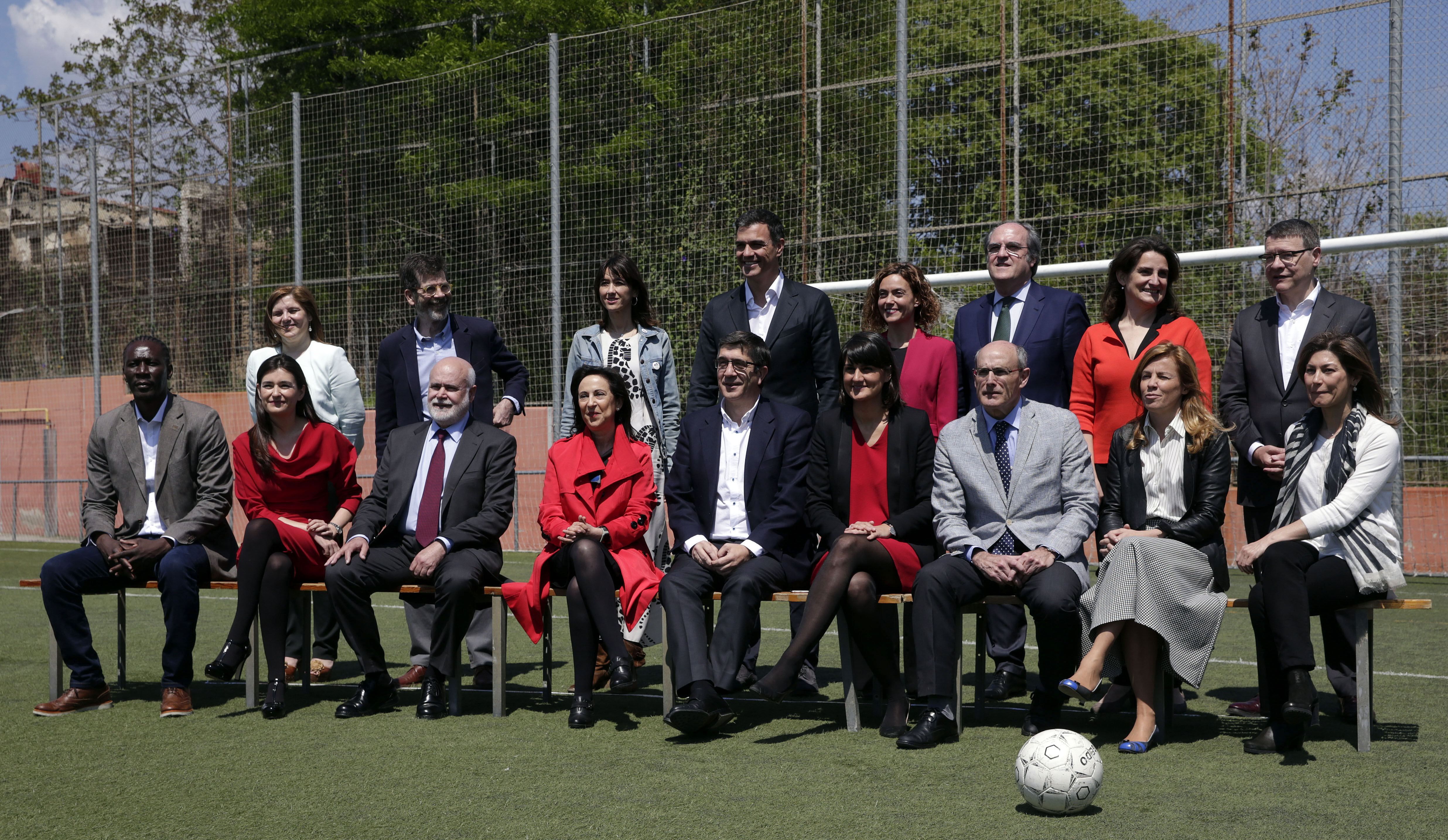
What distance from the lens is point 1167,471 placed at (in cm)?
462

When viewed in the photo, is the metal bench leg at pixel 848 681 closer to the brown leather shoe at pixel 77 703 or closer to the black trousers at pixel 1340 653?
the black trousers at pixel 1340 653

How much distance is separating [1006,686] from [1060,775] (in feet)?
6.13

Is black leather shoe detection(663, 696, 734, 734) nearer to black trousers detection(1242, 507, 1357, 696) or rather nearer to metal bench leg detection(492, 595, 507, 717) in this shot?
metal bench leg detection(492, 595, 507, 717)

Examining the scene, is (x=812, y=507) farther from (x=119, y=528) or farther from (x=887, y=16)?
(x=887, y=16)

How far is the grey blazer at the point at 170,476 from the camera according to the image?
17.9ft

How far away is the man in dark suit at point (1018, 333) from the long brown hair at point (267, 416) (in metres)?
2.87

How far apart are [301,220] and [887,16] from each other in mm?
7318

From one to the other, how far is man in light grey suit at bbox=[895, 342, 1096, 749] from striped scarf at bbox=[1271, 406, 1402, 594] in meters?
0.69

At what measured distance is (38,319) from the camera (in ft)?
56.5

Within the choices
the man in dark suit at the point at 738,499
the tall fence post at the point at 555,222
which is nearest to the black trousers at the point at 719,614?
the man in dark suit at the point at 738,499

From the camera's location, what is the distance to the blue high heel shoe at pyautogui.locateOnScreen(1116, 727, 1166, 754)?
4203mm

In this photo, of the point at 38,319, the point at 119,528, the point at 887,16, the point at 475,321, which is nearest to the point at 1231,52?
the point at 887,16

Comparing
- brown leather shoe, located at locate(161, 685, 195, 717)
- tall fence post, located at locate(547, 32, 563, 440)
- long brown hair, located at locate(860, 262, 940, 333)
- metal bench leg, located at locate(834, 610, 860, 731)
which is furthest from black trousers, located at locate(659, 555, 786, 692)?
tall fence post, located at locate(547, 32, 563, 440)

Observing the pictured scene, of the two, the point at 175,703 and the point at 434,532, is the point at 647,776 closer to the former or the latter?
the point at 434,532
